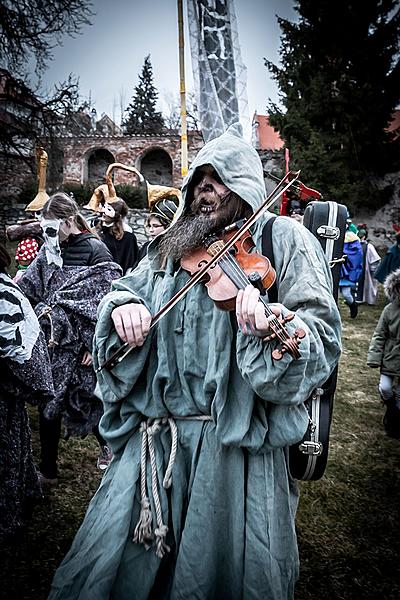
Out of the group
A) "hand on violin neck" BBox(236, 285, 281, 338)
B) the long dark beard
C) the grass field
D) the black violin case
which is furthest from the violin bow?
the grass field

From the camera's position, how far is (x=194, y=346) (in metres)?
1.51

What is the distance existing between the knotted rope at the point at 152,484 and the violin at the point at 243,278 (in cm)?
46

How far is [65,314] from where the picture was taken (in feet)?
10.0

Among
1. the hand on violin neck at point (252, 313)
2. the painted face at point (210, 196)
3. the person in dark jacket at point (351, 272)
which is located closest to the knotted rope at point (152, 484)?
the hand on violin neck at point (252, 313)

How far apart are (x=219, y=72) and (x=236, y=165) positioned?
356 centimetres

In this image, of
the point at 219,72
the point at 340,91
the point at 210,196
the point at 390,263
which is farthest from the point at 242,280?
the point at 340,91

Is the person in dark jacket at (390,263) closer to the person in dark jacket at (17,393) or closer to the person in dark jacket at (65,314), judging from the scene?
the person in dark jacket at (65,314)

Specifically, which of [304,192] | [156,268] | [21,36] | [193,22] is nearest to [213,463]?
[156,268]

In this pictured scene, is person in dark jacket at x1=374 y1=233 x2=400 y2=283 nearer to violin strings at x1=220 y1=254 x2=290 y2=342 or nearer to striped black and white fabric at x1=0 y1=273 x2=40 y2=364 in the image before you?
striped black and white fabric at x1=0 y1=273 x2=40 y2=364

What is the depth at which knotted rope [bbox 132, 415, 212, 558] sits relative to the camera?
4.54 feet

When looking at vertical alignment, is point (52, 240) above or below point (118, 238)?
below

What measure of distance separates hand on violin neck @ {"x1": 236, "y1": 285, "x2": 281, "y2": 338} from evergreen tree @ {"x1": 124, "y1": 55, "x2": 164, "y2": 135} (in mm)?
37510

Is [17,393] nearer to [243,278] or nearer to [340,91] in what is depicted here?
[243,278]

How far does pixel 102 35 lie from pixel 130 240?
5518 millimetres
